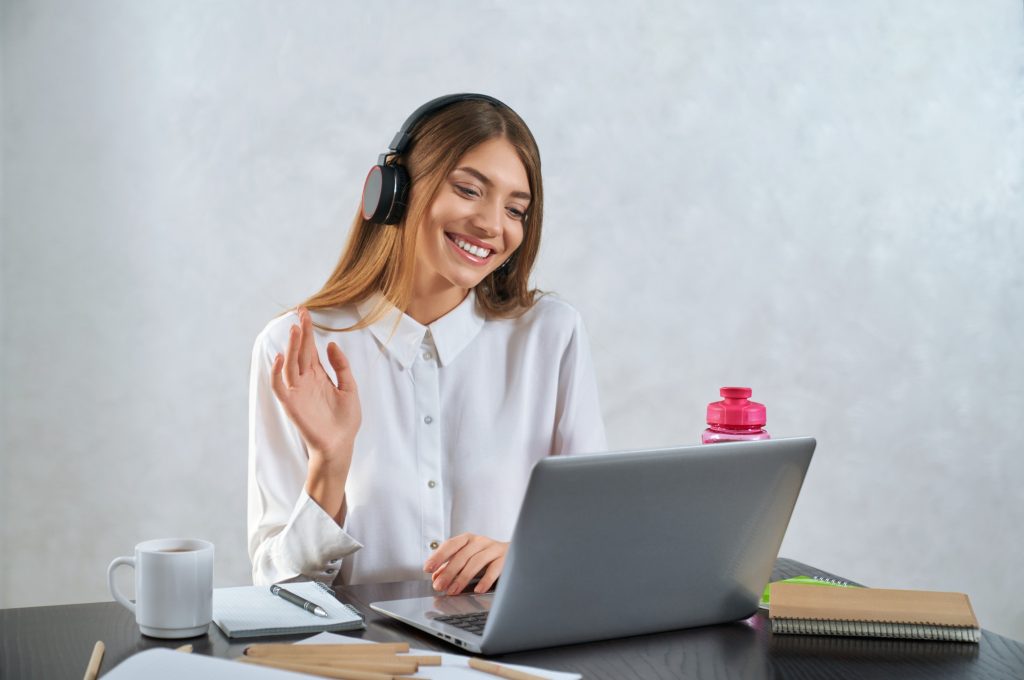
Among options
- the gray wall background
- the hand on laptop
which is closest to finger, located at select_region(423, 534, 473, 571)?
the hand on laptop

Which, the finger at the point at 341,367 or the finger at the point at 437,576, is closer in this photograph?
the finger at the point at 437,576

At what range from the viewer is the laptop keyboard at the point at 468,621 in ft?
3.33

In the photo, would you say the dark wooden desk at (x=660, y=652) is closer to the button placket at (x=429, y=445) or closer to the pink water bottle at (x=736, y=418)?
the pink water bottle at (x=736, y=418)

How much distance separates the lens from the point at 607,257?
116 inches

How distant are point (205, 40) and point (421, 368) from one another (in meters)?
1.32

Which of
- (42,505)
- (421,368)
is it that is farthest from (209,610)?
(42,505)

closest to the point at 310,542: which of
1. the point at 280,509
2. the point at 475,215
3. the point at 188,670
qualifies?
the point at 280,509

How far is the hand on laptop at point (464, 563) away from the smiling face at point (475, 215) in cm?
58

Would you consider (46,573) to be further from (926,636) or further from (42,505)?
(926,636)

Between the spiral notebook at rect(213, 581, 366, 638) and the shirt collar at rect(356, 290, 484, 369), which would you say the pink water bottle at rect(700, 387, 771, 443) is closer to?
the spiral notebook at rect(213, 581, 366, 638)

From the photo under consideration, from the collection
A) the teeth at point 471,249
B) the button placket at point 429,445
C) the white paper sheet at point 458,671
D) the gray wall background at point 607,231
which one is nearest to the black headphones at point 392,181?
the teeth at point 471,249

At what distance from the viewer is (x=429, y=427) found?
172 centimetres

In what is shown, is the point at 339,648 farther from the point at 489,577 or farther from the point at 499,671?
the point at 489,577

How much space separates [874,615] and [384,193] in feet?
3.32
